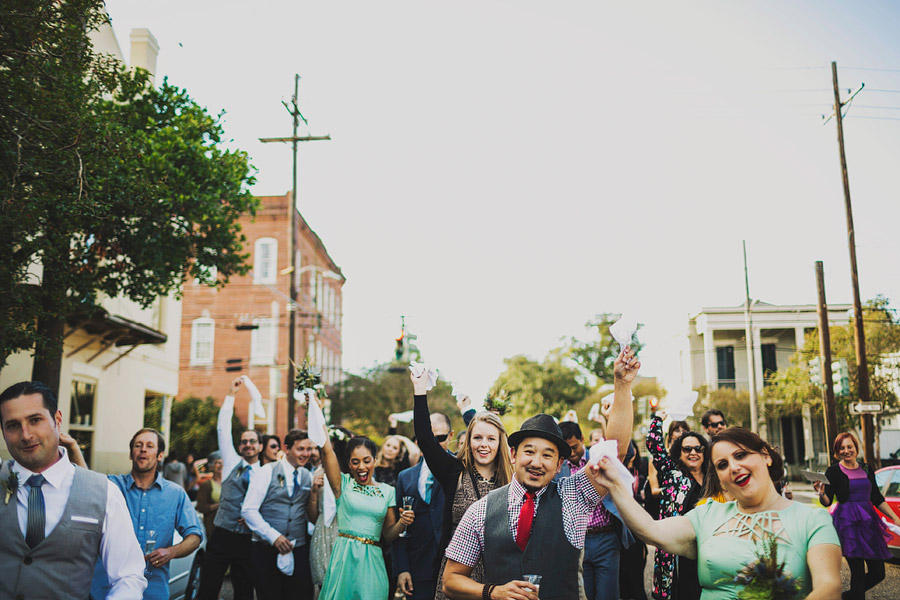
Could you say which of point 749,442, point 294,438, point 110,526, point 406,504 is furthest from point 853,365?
point 110,526

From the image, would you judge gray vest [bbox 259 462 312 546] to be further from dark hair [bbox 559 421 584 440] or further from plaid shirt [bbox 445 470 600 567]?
plaid shirt [bbox 445 470 600 567]

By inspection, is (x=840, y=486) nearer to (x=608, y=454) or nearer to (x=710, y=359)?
(x=608, y=454)

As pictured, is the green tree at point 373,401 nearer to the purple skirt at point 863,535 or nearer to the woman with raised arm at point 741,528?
the purple skirt at point 863,535

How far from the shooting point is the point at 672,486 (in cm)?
677

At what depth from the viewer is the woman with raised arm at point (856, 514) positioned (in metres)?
8.29

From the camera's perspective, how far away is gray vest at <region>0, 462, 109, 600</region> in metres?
3.49

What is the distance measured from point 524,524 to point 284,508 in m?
4.79

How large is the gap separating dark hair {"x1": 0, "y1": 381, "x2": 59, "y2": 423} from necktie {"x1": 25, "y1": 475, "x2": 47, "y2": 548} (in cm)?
37

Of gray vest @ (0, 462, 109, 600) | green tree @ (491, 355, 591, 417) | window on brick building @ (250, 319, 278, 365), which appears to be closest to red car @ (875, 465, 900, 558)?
gray vest @ (0, 462, 109, 600)

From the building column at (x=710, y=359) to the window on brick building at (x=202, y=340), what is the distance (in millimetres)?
28383

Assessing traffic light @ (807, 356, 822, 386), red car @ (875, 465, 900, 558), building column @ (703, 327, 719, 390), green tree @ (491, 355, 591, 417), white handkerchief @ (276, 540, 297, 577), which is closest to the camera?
white handkerchief @ (276, 540, 297, 577)

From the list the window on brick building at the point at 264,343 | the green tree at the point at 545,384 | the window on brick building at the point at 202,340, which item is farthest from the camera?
the green tree at the point at 545,384

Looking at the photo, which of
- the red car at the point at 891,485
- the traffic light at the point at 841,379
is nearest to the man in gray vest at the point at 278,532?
the red car at the point at 891,485

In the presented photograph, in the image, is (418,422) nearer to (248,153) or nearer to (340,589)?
(340,589)
